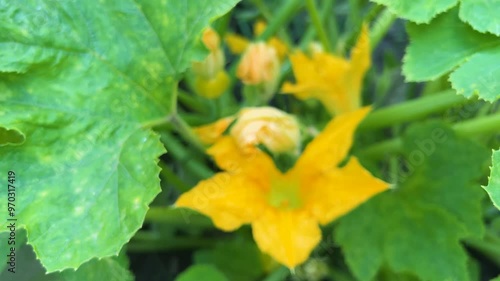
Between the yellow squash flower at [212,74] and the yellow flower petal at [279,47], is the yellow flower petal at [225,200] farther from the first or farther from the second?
the yellow flower petal at [279,47]

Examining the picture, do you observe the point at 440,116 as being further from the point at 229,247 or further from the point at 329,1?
the point at 229,247

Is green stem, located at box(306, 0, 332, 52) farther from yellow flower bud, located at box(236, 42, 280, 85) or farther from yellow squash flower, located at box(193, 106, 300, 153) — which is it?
yellow squash flower, located at box(193, 106, 300, 153)

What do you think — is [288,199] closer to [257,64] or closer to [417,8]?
[257,64]

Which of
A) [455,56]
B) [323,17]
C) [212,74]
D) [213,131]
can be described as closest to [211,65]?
[212,74]

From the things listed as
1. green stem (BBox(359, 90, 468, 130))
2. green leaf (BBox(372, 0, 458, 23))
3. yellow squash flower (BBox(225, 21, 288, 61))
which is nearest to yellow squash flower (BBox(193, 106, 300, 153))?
green stem (BBox(359, 90, 468, 130))

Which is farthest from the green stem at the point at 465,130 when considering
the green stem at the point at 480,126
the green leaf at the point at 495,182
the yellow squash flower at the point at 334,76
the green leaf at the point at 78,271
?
the green leaf at the point at 78,271
